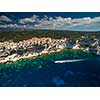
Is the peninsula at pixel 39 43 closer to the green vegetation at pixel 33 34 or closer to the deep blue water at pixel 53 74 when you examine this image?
the green vegetation at pixel 33 34

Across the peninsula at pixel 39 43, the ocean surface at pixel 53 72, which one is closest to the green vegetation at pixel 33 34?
the peninsula at pixel 39 43

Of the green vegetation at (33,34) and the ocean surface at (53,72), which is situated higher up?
the green vegetation at (33,34)

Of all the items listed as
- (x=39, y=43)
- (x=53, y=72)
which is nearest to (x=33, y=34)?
(x=39, y=43)

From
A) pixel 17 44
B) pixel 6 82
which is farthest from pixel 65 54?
pixel 6 82

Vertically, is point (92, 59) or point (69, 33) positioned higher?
point (69, 33)

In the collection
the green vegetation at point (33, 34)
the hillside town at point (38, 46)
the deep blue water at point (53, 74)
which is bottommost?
the deep blue water at point (53, 74)

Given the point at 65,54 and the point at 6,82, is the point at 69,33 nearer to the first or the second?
the point at 65,54

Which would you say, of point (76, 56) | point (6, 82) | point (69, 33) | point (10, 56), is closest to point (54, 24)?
point (69, 33)

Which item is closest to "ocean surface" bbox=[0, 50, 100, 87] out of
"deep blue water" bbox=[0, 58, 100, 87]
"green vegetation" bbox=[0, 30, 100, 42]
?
"deep blue water" bbox=[0, 58, 100, 87]
